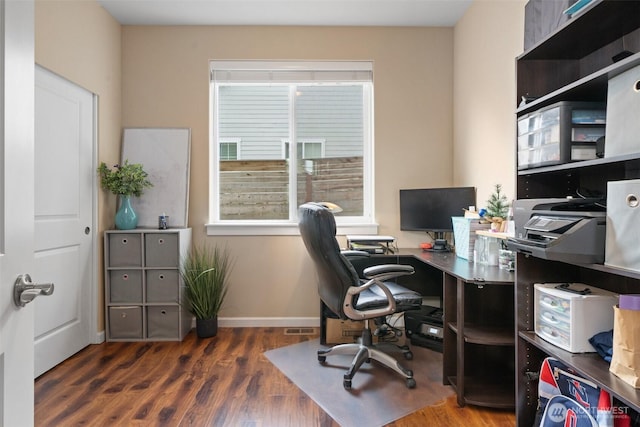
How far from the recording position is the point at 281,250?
10.8ft

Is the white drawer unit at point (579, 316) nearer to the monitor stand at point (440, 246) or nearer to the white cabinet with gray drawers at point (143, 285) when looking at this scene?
the monitor stand at point (440, 246)

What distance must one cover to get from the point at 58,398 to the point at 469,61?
3643 mm

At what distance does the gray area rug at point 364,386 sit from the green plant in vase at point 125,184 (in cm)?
158

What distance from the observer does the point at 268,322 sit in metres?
3.30

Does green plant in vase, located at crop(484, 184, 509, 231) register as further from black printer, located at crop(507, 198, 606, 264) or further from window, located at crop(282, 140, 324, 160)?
window, located at crop(282, 140, 324, 160)

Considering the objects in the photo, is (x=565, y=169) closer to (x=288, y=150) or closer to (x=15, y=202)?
(x=15, y=202)

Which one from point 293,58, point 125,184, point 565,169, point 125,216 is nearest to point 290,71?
point 293,58

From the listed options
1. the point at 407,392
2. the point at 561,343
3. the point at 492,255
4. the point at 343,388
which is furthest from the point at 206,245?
the point at 561,343

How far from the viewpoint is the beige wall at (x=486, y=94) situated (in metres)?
2.37

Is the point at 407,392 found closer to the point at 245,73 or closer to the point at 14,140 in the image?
the point at 14,140

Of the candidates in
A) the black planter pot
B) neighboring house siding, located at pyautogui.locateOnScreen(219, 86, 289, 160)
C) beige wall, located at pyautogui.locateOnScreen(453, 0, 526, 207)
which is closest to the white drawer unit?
beige wall, located at pyautogui.locateOnScreen(453, 0, 526, 207)

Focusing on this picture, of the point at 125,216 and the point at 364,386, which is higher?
the point at 125,216

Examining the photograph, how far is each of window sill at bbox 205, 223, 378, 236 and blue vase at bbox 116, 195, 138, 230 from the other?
599 mm

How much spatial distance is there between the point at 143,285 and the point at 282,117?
6.13 feet
